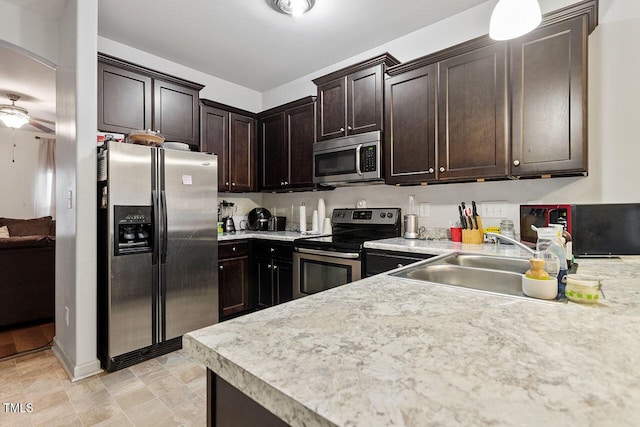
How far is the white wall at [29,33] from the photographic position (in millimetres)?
2295

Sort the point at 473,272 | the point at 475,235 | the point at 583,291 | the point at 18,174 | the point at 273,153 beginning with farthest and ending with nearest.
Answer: the point at 18,174 → the point at 273,153 → the point at 475,235 → the point at 473,272 → the point at 583,291

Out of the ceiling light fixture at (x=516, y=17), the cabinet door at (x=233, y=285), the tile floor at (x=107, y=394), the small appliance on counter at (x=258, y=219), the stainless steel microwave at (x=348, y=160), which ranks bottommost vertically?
the tile floor at (x=107, y=394)

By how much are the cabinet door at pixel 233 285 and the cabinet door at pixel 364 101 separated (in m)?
1.73

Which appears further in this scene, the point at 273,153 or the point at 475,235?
the point at 273,153

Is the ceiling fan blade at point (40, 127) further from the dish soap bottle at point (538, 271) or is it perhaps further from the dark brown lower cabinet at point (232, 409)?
the dish soap bottle at point (538, 271)

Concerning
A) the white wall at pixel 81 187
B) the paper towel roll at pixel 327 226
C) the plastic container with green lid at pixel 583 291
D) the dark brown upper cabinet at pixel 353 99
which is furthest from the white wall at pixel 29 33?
the plastic container with green lid at pixel 583 291

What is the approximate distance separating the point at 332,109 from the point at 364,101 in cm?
36

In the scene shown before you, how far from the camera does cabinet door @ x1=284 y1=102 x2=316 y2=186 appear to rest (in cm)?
323

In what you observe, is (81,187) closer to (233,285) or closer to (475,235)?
(233,285)

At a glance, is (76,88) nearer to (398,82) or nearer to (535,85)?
(398,82)

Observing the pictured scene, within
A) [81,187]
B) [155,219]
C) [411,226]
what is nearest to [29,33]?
[81,187]

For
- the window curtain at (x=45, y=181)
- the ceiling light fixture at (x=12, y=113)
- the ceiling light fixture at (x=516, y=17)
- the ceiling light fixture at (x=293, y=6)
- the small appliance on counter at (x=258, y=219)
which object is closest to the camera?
the ceiling light fixture at (x=516, y=17)

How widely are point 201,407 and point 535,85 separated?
283 cm

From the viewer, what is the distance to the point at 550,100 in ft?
6.18
